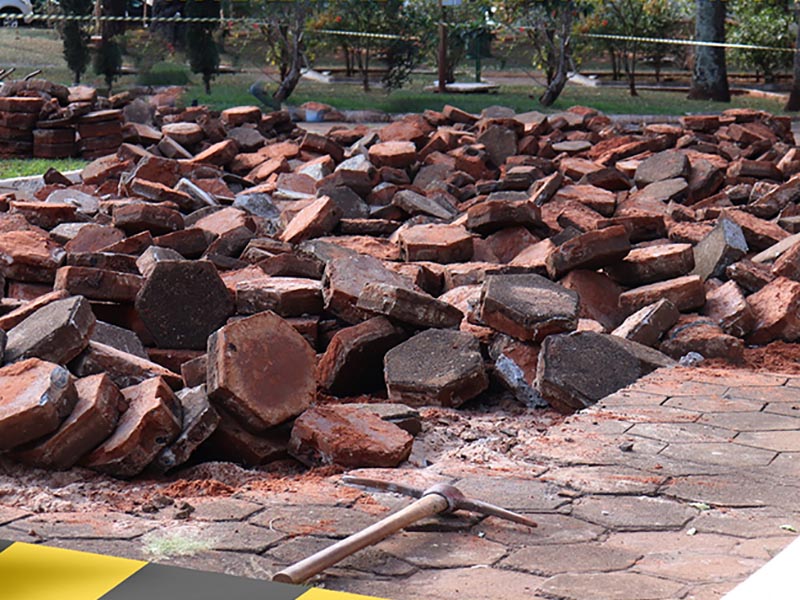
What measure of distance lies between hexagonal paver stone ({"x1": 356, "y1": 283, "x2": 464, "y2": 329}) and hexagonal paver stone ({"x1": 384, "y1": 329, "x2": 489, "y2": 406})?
10 centimetres

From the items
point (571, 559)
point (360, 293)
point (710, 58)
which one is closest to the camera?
point (571, 559)

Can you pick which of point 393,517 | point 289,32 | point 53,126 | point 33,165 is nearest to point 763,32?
point 289,32

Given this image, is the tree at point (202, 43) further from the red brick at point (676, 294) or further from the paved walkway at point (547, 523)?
the paved walkway at point (547, 523)

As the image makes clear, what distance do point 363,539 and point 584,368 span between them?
2.24m

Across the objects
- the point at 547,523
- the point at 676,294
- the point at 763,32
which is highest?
the point at 763,32

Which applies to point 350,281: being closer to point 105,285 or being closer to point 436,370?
point 436,370

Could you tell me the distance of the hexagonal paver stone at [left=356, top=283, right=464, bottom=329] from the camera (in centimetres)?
537

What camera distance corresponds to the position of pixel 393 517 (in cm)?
331

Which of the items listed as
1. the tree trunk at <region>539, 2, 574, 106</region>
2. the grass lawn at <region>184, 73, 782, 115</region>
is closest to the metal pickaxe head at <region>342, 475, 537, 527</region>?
the grass lawn at <region>184, 73, 782, 115</region>

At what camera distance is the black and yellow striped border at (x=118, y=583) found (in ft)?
8.77

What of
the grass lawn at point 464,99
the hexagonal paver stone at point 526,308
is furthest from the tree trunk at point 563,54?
the hexagonal paver stone at point 526,308

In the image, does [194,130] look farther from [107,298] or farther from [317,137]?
[107,298]

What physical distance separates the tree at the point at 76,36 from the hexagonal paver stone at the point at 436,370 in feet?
50.7

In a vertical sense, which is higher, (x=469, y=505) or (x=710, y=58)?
(x=710, y=58)
